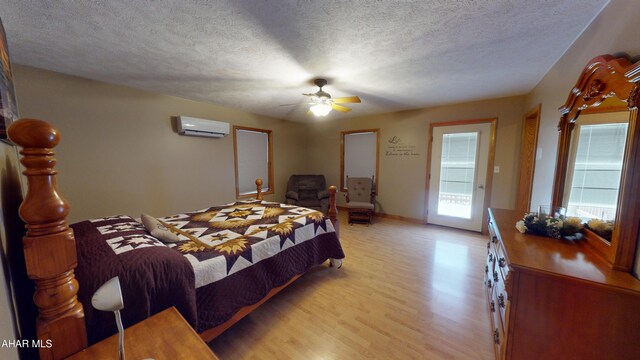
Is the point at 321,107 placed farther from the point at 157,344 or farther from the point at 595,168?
the point at 157,344

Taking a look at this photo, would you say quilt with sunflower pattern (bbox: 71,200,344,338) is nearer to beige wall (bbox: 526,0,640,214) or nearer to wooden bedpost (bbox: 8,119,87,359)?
wooden bedpost (bbox: 8,119,87,359)

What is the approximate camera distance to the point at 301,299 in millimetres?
2033

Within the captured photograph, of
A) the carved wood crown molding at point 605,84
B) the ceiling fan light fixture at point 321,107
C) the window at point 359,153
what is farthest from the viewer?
the window at point 359,153

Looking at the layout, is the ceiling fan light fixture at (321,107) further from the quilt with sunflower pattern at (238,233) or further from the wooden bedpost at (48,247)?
the wooden bedpost at (48,247)

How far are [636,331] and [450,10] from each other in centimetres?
186

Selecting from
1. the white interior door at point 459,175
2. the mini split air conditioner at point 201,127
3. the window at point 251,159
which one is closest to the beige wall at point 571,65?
the white interior door at point 459,175

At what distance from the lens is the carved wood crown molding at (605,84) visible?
99 cm

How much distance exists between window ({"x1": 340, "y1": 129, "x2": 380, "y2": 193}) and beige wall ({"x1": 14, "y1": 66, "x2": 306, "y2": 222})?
101 inches

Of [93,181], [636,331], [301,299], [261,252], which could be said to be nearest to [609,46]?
[636,331]

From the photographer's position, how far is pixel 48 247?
69 cm

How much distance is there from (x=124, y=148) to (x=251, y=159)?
6.81 ft

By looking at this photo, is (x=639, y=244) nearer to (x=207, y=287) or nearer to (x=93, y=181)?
(x=207, y=287)

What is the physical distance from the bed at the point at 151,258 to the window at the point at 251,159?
6.05 ft

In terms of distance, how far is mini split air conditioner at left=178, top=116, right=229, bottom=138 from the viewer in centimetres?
319
